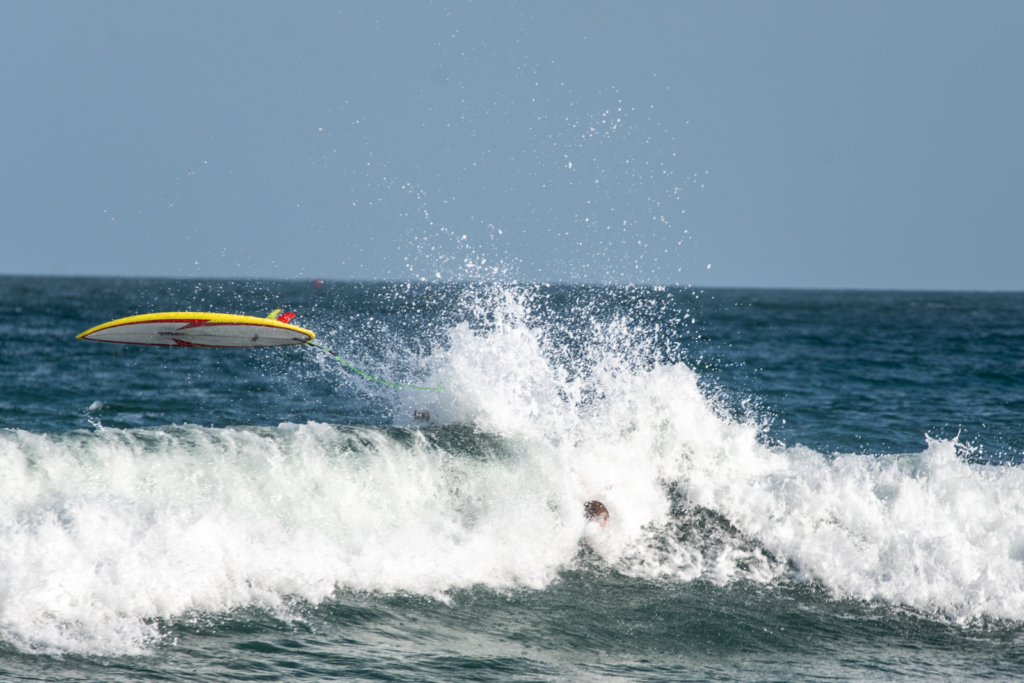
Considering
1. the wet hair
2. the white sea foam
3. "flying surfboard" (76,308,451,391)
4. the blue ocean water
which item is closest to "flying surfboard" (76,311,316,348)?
"flying surfboard" (76,308,451,391)

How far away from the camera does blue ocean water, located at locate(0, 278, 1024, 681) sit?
7281 mm

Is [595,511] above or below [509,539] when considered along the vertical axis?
above

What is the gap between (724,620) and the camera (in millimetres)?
8500

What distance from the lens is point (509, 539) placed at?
9352 millimetres

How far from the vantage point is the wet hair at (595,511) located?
10.0 meters

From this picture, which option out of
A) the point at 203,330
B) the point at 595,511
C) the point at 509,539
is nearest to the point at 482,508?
the point at 509,539

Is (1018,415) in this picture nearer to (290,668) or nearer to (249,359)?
(290,668)

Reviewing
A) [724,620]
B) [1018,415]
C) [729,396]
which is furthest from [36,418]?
[1018,415]

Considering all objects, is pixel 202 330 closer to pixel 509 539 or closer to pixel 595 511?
pixel 509 539

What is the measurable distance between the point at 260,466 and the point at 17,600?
9.27 ft

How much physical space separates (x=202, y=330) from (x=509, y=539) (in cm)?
531

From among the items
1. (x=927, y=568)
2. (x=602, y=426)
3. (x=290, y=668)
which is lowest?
(x=290, y=668)

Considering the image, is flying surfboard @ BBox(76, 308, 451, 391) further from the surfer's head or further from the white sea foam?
the surfer's head

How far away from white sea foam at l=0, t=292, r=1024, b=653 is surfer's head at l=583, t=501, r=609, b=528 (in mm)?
90
